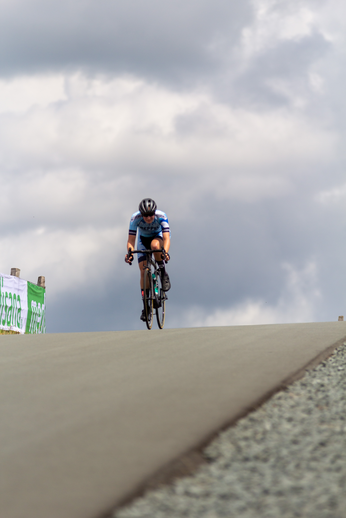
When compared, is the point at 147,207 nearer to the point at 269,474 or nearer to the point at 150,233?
the point at 150,233

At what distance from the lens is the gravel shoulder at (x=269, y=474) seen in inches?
84.0

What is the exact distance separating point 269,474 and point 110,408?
56.2 inches

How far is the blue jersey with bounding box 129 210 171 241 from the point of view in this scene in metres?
11.0

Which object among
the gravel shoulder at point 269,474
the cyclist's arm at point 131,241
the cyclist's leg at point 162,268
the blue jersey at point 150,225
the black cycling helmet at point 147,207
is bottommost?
the gravel shoulder at point 269,474

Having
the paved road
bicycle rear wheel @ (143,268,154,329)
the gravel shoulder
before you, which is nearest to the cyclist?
bicycle rear wheel @ (143,268,154,329)

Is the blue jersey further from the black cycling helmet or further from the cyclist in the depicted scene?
the black cycling helmet

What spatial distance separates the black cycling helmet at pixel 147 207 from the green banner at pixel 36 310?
38.1 ft

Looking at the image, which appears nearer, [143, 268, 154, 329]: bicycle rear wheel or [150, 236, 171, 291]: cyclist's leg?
[143, 268, 154, 329]: bicycle rear wheel

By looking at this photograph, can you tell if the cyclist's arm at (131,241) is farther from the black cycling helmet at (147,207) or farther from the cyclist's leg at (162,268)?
the black cycling helmet at (147,207)

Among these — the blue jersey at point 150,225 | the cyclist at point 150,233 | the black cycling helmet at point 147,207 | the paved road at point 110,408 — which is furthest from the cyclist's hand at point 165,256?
the paved road at point 110,408

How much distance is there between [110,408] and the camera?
3.55m

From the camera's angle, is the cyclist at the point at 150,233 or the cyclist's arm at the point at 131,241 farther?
the cyclist's arm at the point at 131,241

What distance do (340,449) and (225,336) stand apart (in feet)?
15.7

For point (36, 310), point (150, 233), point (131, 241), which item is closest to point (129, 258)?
point (131, 241)
